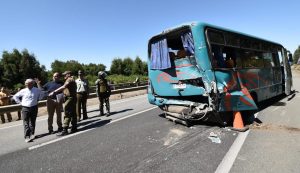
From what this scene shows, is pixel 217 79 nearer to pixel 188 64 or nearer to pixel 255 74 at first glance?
pixel 188 64

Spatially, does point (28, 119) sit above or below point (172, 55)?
below

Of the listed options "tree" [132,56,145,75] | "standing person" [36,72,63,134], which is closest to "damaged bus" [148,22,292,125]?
Answer: "standing person" [36,72,63,134]

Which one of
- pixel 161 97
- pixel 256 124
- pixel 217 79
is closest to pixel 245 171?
pixel 217 79

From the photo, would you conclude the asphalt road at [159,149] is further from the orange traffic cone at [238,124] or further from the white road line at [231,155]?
the orange traffic cone at [238,124]

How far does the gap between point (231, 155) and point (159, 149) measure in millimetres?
1386

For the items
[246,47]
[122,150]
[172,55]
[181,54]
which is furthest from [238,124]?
[122,150]

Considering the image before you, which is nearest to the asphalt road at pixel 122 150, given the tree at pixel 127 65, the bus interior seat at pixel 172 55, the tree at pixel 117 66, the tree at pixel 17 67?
the bus interior seat at pixel 172 55

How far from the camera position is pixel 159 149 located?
190 inches

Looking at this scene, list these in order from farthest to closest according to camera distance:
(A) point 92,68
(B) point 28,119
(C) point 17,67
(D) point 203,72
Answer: (A) point 92,68
(C) point 17,67
(B) point 28,119
(D) point 203,72

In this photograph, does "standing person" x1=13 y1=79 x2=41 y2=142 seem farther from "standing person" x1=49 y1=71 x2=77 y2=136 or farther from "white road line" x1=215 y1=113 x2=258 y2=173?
"white road line" x1=215 y1=113 x2=258 y2=173

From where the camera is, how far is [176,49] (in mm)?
7277

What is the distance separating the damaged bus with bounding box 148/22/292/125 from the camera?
19.6ft

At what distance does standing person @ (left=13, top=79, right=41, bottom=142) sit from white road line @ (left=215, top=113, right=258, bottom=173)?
4768 millimetres

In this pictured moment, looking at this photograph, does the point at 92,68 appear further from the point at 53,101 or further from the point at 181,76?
the point at 181,76
